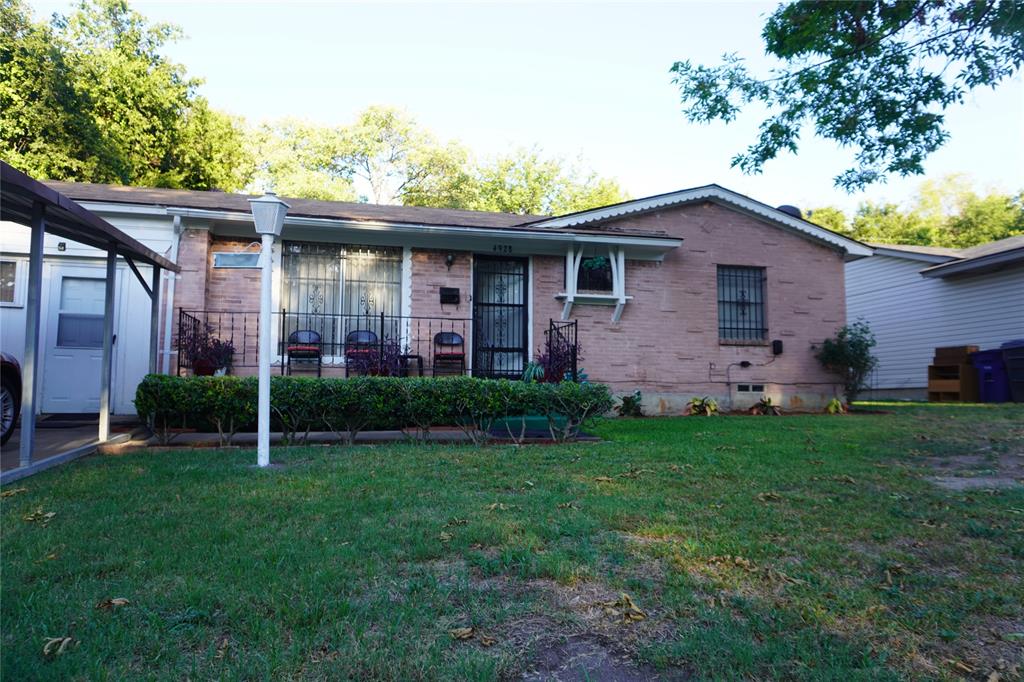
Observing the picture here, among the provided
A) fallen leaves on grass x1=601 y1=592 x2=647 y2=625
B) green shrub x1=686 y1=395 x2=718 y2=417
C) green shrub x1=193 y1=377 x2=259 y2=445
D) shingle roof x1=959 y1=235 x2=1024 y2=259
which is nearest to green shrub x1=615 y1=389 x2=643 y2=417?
green shrub x1=686 y1=395 x2=718 y2=417

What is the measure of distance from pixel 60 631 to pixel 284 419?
4615 millimetres

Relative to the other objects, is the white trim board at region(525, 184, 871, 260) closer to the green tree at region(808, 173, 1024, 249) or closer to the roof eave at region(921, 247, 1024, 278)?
the roof eave at region(921, 247, 1024, 278)

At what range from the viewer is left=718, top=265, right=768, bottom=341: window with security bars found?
11.8 metres

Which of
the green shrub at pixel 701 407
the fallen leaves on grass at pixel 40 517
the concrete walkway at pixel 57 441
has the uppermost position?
the green shrub at pixel 701 407

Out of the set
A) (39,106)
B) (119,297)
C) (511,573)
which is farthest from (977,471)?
(39,106)

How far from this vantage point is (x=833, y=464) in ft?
18.5

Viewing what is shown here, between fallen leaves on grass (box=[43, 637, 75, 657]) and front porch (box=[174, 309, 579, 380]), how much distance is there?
681 centimetres

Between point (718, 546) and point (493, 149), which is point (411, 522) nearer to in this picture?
point (718, 546)

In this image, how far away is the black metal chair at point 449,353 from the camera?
9.80 m

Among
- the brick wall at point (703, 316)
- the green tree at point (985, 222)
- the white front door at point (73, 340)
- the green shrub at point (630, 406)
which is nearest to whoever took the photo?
the white front door at point (73, 340)

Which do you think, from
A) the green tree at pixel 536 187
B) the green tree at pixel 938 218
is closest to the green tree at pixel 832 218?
the green tree at pixel 938 218

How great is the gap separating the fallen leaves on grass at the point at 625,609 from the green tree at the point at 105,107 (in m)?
21.1

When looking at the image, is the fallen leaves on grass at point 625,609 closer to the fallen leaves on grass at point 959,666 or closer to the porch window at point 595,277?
the fallen leaves on grass at point 959,666

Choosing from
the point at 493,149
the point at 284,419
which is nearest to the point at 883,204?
the point at 493,149
